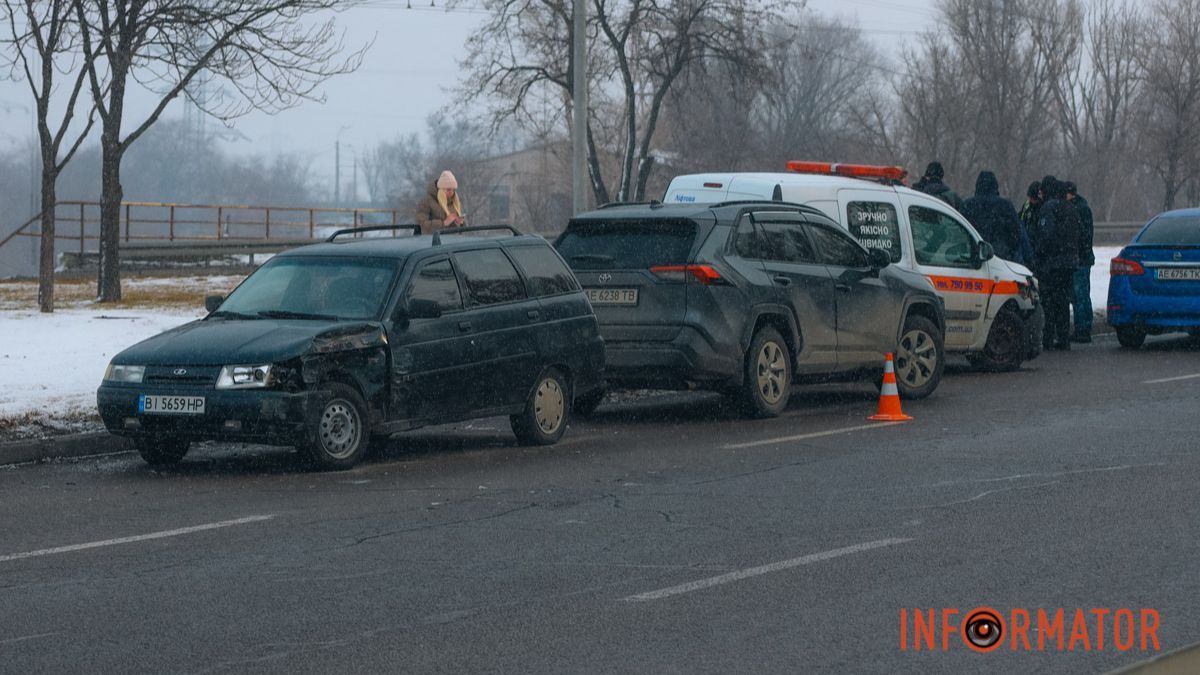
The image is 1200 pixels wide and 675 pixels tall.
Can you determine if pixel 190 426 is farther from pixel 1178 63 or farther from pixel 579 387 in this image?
pixel 1178 63

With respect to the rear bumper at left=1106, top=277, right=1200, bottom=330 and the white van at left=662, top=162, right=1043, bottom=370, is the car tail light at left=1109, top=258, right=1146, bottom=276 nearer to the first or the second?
the rear bumper at left=1106, top=277, right=1200, bottom=330

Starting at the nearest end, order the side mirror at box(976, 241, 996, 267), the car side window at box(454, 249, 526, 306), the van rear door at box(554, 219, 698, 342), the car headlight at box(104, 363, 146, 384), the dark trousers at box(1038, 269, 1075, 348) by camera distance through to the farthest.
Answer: the car headlight at box(104, 363, 146, 384) → the car side window at box(454, 249, 526, 306) → the van rear door at box(554, 219, 698, 342) → the side mirror at box(976, 241, 996, 267) → the dark trousers at box(1038, 269, 1075, 348)

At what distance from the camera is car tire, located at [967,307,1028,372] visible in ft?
58.5

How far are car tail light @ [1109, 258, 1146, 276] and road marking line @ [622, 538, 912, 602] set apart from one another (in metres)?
13.1

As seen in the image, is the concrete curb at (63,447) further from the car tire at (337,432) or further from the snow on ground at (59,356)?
the car tire at (337,432)

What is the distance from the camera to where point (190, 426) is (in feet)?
33.9

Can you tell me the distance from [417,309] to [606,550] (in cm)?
380

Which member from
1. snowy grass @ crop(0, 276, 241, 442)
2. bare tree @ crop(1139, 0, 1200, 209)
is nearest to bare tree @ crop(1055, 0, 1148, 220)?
bare tree @ crop(1139, 0, 1200, 209)

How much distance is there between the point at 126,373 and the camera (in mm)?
10688

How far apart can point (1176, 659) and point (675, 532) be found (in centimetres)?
513

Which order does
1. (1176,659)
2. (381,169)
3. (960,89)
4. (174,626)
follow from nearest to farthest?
(1176,659) < (174,626) < (960,89) < (381,169)

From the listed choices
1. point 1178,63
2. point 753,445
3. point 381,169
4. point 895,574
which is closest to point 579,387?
point 753,445

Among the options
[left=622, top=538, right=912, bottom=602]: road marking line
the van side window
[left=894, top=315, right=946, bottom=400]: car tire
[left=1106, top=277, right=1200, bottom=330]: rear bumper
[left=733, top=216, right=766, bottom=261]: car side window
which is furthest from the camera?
[left=1106, top=277, right=1200, bottom=330]: rear bumper

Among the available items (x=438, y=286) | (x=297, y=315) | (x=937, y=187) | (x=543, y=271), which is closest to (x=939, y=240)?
(x=937, y=187)
